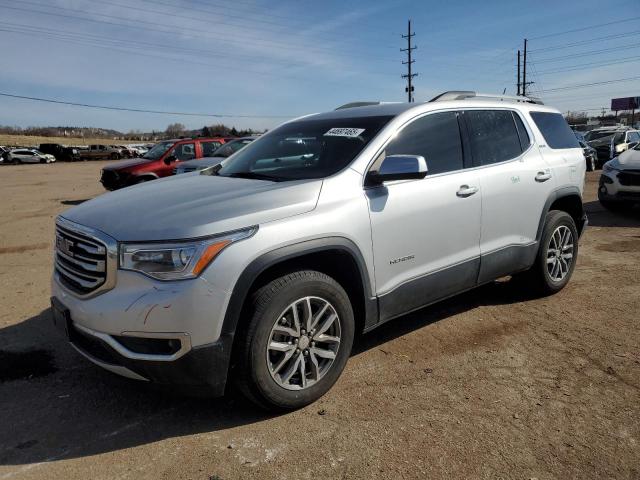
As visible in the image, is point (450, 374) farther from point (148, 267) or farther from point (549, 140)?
point (549, 140)

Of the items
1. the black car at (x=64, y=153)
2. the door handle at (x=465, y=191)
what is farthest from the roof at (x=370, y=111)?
the black car at (x=64, y=153)

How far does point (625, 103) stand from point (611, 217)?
110 metres

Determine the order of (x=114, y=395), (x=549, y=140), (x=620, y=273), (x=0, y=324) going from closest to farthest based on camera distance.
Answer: (x=114, y=395), (x=0, y=324), (x=549, y=140), (x=620, y=273)

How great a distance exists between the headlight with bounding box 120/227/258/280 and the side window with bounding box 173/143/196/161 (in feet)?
37.3

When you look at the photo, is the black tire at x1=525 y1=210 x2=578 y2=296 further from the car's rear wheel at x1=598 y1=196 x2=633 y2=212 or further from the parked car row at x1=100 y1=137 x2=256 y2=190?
the parked car row at x1=100 y1=137 x2=256 y2=190

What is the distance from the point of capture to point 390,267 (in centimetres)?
339

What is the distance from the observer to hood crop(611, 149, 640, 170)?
9.31m

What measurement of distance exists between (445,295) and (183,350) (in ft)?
6.94

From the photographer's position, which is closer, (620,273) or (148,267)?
(148,267)

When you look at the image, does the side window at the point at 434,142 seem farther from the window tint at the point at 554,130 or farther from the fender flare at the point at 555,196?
the window tint at the point at 554,130

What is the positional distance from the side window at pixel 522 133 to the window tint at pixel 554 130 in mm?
260

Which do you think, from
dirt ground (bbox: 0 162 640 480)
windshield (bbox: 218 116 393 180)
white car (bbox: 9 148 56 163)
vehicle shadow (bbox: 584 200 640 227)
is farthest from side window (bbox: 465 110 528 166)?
white car (bbox: 9 148 56 163)

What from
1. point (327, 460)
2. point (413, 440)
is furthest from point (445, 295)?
point (327, 460)

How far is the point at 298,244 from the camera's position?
2.89 meters
